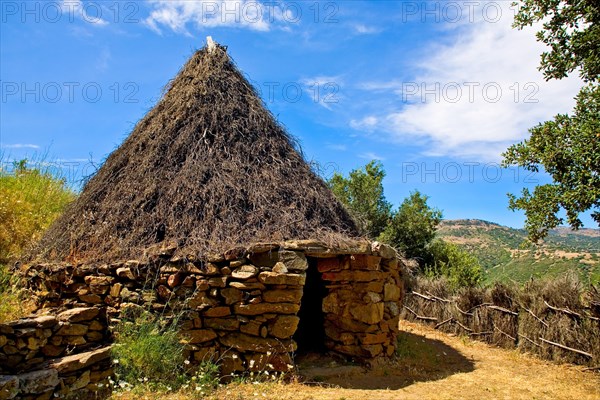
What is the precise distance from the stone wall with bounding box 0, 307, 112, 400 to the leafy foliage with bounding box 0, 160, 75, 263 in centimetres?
327

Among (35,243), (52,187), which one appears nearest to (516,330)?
(35,243)

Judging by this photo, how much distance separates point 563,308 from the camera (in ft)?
24.8

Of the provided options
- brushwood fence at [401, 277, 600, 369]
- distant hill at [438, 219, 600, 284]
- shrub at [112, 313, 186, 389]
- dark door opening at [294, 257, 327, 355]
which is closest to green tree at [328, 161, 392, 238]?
distant hill at [438, 219, 600, 284]

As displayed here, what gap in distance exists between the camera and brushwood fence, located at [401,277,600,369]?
723 cm

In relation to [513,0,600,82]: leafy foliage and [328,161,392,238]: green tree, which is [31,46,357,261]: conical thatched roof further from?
[328,161,392,238]: green tree

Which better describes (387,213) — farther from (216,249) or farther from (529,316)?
(216,249)

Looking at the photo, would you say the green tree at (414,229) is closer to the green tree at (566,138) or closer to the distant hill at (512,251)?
the distant hill at (512,251)

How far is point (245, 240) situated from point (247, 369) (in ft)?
4.97

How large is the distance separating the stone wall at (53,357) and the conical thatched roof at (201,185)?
1.00m

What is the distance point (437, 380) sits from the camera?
5.87 meters

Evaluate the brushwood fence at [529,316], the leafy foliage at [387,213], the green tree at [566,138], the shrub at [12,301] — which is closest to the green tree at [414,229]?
the leafy foliage at [387,213]

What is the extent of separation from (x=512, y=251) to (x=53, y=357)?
32.1m

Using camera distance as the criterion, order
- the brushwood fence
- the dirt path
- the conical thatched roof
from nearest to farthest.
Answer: the dirt path
the conical thatched roof
the brushwood fence

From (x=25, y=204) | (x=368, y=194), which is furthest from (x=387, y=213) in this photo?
(x=25, y=204)
